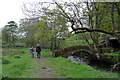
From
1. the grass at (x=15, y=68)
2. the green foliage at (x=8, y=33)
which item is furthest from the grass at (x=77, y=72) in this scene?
the green foliage at (x=8, y=33)

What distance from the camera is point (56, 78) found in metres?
4.42

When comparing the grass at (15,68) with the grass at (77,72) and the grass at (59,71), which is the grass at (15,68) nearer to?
the grass at (59,71)

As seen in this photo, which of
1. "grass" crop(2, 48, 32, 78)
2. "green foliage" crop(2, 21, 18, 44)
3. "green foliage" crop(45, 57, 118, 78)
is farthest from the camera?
"green foliage" crop(2, 21, 18, 44)

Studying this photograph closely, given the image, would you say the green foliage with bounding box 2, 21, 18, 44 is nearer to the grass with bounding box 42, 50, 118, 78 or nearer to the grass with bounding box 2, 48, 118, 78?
the grass with bounding box 2, 48, 118, 78

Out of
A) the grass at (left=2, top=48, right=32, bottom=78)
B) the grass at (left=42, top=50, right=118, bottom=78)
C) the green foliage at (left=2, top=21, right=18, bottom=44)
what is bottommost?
the grass at (left=42, top=50, right=118, bottom=78)

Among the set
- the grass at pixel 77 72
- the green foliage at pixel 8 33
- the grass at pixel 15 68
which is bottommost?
the grass at pixel 77 72

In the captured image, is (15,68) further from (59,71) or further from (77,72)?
(77,72)

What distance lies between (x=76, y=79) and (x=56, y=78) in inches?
29.0

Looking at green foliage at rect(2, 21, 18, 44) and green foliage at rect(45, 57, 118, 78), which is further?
green foliage at rect(2, 21, 18, 44)

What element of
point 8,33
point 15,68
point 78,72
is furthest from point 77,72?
point 8,33

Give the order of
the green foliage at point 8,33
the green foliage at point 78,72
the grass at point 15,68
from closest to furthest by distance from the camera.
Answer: the grass at point 15,68 → the green foliage at point 78,72 → the green foliage at point 8,33

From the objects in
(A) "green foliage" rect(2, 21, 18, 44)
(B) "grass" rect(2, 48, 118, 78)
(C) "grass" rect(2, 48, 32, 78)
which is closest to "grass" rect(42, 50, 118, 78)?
(B) "grass" rect(2, 48, 118, 78)

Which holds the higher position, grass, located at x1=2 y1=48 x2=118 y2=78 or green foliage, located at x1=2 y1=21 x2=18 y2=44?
green foliage, located at x1=2 y1=21 x2=18 y2=44

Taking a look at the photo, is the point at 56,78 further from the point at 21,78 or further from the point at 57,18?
the point at 57,18
